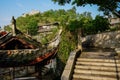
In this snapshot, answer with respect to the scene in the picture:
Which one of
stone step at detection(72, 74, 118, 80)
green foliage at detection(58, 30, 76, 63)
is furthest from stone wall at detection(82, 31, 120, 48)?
stone step at detection(72, 74, 118, 80)

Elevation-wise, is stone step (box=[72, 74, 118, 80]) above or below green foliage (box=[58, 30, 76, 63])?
Answer: below

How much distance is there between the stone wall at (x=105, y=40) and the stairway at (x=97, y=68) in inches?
240

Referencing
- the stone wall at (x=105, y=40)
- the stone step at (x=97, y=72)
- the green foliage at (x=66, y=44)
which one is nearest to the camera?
the stone step at (x=97, y=72)

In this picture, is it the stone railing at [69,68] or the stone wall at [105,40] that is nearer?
the stone railing at [69,68]

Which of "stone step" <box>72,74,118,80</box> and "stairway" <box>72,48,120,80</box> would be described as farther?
"stairway" <box>72,48,120,80</box>

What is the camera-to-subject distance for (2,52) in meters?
16.8

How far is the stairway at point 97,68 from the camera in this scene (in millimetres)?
11470

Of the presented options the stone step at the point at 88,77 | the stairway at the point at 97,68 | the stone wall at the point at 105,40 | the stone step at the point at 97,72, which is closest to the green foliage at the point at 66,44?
the stone wall at the point at 105,40

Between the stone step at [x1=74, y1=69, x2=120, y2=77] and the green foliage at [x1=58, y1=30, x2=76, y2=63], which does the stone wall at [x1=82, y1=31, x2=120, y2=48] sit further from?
the stone step at [x1=74, y1=69, x2=120, y2=77]

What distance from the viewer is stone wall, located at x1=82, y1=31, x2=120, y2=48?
64.7ft

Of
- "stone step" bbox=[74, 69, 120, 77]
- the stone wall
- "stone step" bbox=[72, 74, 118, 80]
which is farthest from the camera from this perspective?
the stone wall

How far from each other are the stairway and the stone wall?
20.0 ft

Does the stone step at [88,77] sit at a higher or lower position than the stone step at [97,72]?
lower

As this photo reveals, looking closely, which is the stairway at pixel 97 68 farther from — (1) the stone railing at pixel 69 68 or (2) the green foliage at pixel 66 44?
(2) the green foliage at pixel 66 44
